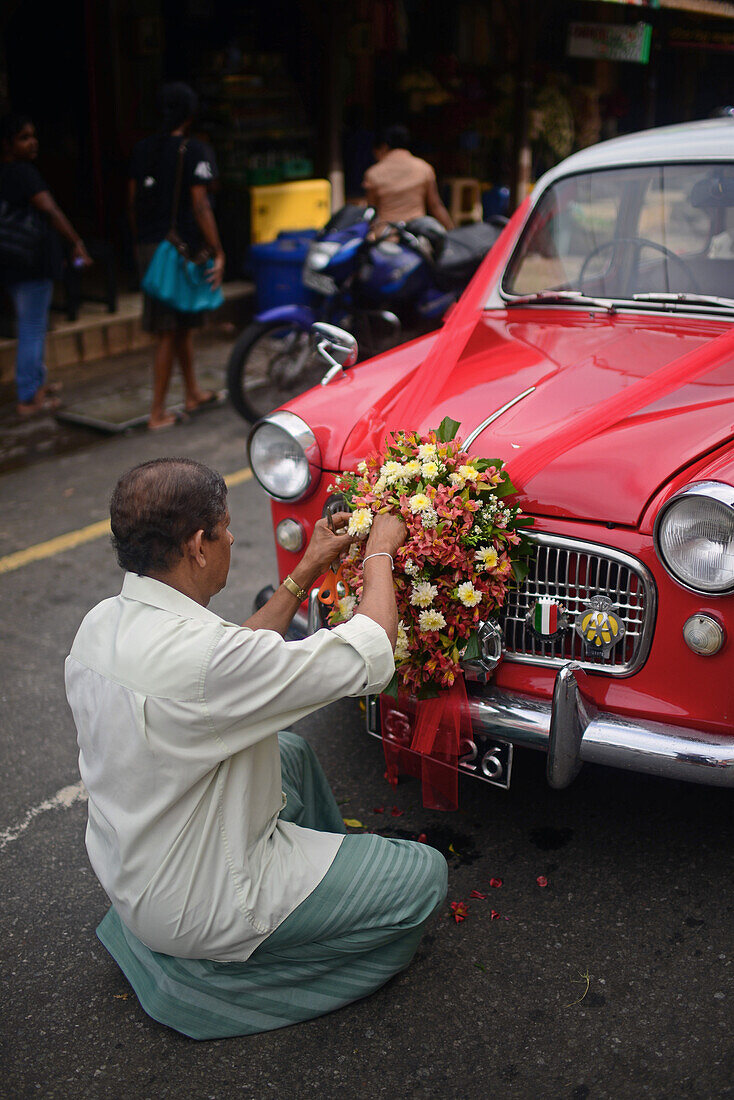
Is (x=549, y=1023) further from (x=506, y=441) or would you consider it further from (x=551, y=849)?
(x=506, y=441)

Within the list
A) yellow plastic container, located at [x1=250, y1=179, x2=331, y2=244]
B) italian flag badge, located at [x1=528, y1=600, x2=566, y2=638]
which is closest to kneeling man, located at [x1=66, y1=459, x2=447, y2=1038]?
italian flag badge, located at [x1=528, y1=600, x2=566, y2=638]

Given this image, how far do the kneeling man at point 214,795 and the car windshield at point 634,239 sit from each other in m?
1.85

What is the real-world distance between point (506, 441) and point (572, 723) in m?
0.76

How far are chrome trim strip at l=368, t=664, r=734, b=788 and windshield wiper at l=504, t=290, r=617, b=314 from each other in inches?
62.6

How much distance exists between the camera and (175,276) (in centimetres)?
645

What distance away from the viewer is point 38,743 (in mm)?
3611

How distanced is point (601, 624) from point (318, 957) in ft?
3.40

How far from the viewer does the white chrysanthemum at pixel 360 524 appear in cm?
261

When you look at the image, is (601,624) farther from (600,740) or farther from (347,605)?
(347,605)

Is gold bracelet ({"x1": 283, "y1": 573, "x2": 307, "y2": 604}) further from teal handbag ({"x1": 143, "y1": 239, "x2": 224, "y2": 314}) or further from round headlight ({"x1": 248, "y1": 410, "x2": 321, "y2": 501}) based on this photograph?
teal handbag ({"x1": 143, "y1": 239, "x2": 224, "y2": 314})

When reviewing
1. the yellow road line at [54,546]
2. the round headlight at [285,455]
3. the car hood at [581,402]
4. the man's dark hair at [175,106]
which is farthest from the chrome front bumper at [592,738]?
the man's dark hair at [175,106]

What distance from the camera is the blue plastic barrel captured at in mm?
8602

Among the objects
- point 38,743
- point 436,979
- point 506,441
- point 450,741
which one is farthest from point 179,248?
point 436,979

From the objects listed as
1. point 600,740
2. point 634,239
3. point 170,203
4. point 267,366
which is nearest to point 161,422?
point 267,366
